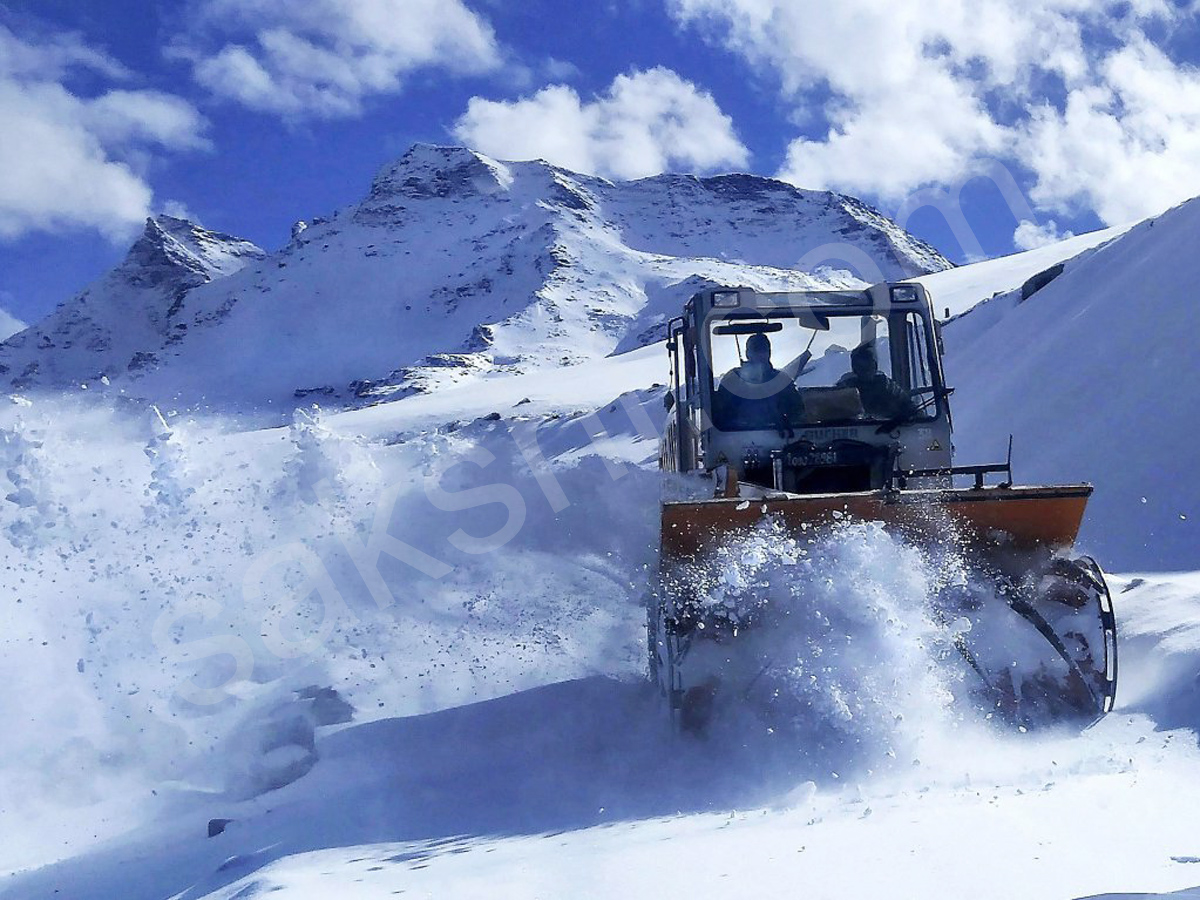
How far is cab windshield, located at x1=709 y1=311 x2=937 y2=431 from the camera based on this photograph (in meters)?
6.29

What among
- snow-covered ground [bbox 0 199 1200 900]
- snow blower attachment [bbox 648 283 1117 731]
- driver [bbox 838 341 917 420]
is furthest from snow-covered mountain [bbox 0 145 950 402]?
snow blower attachment [bbox 648 283 1117 731]

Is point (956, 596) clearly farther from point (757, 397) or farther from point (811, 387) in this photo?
point (811, 387)

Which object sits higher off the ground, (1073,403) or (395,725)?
(1073,403)

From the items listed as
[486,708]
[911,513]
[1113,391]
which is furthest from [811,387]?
[1113,391]

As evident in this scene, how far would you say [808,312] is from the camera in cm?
661

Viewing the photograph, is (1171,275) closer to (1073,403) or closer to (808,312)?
(1073,403)

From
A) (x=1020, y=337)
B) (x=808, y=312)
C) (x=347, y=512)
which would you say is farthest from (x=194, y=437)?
(x=1020, y=337)

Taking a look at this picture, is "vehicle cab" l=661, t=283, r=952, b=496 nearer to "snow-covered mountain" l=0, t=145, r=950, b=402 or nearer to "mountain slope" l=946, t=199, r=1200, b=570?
"mountain slope" l=946, t=199, r=1200, b=570

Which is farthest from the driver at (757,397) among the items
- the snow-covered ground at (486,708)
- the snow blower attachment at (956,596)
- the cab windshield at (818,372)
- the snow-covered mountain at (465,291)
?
the snow-covered mountain at (465,291)

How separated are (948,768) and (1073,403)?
8.90 meters

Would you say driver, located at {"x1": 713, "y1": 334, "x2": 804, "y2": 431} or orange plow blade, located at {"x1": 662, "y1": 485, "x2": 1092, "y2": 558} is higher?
driver, located at {"x1": 713, "y1": 334, "x2": 804, "y2": 431}

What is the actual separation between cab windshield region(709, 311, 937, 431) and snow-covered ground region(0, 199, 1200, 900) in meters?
1.16

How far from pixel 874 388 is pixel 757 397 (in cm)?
76

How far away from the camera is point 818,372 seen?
21.3ft
